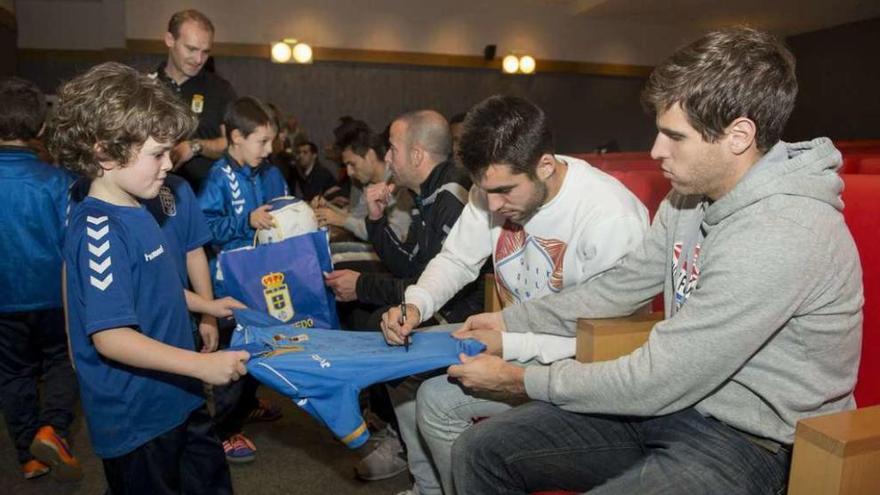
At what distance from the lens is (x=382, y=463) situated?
241cm

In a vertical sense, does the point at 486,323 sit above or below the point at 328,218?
below

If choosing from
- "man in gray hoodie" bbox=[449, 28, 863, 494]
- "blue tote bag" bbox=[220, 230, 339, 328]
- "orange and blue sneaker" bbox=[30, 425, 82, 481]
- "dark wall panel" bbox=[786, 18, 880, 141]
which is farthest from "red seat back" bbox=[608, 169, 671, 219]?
"dark wall panel" bbox=[786, 18, 880, 141]

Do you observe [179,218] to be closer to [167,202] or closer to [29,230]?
[167,202]

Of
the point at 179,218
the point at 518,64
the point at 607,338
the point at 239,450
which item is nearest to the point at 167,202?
the point at 179,218

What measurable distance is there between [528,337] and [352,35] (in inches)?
314

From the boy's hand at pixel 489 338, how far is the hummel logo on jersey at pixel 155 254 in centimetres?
80

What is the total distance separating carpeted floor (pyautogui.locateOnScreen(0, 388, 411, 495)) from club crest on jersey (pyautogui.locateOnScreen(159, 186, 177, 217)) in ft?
3.61

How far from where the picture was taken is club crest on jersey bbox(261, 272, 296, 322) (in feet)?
7.82

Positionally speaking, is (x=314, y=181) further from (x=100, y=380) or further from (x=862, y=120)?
(x=862, y=120)

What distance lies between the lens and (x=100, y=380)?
154 centimetres

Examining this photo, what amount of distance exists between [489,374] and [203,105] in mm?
2277

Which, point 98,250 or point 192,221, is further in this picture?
point 192,221

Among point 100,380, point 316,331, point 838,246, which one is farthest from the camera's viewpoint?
point 316,331

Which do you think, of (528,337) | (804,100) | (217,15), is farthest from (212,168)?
(804,100)
